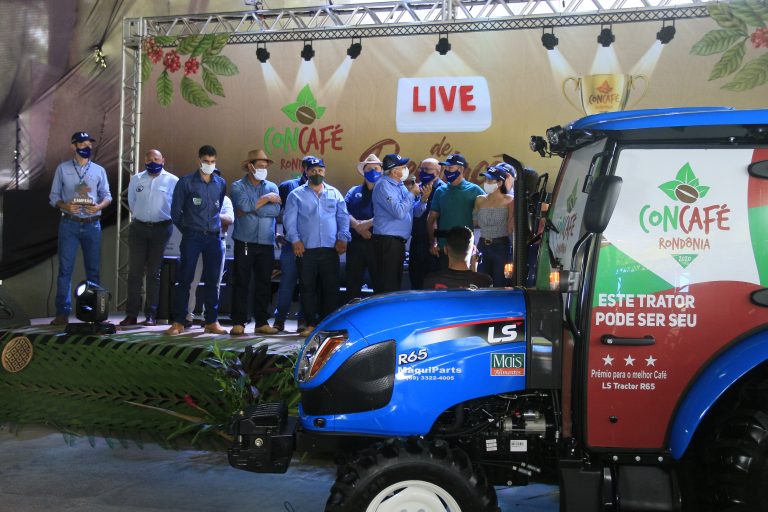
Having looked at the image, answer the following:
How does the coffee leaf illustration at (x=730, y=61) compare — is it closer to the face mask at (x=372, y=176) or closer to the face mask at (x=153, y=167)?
the face mask at (x=372, y=176)

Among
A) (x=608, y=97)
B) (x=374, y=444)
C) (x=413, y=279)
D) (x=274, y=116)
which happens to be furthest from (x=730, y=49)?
(x=374, y=444)

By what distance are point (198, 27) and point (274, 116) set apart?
4.93ft

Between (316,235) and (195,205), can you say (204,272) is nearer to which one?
(195,205)

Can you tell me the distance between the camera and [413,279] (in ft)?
28.0

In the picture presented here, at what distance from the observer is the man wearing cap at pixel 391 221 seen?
771cm

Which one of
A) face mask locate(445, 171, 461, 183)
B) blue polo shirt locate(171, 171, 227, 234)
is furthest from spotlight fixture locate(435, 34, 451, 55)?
blue polo shirt locate(171, 171, 227, 234)

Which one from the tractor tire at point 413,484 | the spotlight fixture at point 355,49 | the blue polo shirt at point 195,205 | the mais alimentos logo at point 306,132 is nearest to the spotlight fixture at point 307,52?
the mais alimentos logo at point 306,132

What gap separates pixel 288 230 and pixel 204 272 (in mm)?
952

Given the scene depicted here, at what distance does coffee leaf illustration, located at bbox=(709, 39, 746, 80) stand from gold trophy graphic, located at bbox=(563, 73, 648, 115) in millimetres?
732

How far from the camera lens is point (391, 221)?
7.81 m

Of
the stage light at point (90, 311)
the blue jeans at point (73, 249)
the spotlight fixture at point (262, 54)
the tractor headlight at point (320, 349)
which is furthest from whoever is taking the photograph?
the spotlight fixture at point (262, 54)

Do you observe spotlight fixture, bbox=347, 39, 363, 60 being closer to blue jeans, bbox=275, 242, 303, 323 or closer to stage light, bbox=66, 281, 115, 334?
blue jeans, bbox=275, 242, 303, 323

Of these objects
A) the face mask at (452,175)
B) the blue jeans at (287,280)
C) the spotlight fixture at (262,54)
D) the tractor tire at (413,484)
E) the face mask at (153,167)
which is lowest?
the tractor tire at (413,484)

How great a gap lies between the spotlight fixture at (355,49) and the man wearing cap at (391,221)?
8.21 feet
